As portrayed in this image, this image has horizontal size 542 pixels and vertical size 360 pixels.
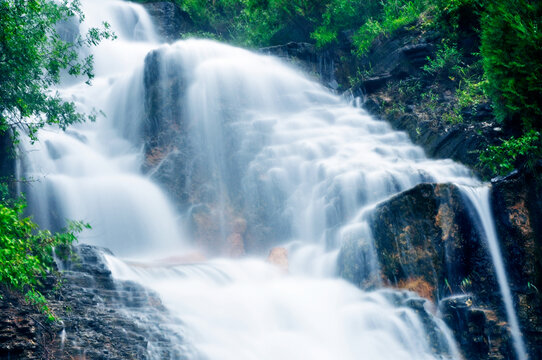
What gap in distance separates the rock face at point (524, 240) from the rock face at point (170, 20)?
79.6 feet

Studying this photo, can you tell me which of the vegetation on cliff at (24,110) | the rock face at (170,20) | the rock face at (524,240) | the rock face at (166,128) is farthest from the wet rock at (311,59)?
the rock face at (524,240)

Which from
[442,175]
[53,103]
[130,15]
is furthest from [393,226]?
[130,15]

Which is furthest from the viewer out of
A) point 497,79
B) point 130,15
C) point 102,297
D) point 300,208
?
point 130,15

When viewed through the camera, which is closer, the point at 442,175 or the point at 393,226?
the point at 393,226

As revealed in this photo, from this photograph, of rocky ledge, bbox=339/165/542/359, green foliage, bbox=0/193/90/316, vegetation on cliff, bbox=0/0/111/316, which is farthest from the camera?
rocky ledge, bbox=339/165/542/359

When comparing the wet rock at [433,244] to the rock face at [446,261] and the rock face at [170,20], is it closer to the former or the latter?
the rock face at [446,261]

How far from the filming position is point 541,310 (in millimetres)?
6492

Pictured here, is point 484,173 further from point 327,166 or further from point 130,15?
point 130,15

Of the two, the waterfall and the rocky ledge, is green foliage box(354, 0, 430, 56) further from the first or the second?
the rocky ledge

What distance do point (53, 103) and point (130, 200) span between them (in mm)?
4016

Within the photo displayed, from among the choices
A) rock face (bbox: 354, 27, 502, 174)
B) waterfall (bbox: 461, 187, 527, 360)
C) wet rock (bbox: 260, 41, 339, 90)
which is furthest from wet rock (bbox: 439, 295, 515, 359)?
wet rock (bbox: 260, 41, 339, 90)

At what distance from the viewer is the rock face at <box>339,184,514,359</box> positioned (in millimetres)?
6617

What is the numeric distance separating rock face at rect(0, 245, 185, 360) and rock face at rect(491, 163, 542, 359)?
→ 19.8 feet

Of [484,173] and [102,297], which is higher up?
[484,173]
